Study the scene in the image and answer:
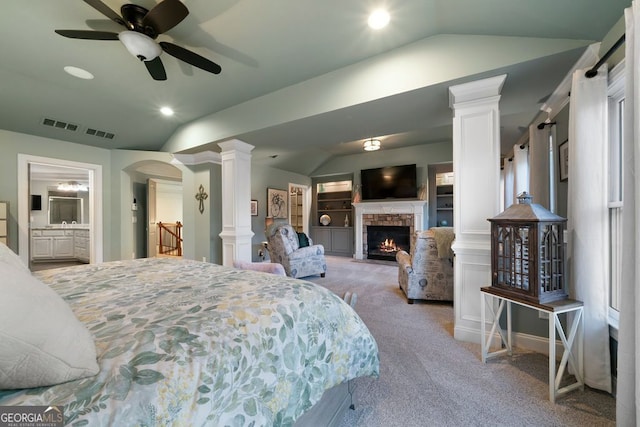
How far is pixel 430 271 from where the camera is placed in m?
3.24

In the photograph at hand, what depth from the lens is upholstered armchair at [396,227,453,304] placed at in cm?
319

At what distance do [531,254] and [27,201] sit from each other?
6.24m

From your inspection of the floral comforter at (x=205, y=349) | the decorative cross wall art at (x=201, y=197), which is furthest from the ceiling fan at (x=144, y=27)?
the decorative cross wall art at (x=201, y=197)

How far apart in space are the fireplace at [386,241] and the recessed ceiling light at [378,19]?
16.1ft

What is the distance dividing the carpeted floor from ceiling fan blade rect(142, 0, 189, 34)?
2710mm

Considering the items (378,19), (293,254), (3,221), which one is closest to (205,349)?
(378,19)

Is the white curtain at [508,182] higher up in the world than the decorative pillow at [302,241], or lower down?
higher up

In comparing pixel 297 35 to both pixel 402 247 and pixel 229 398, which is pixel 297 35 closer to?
pixel 229 398

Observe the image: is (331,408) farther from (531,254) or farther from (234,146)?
(234,146)

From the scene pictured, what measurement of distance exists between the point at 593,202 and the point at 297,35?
2552mm

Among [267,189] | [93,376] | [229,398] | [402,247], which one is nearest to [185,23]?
[93,376]

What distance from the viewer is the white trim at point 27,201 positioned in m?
3.70

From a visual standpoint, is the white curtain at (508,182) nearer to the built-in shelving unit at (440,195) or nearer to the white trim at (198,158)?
the built-in shelving unit at (440,195)

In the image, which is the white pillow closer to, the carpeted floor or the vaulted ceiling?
the carpeted floor
